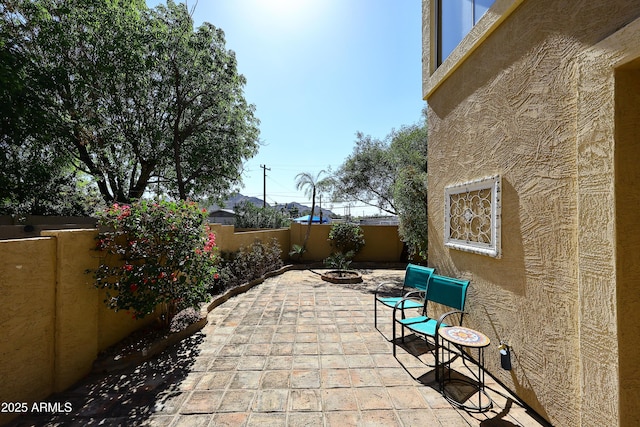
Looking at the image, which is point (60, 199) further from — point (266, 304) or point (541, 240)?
point (541, 240)

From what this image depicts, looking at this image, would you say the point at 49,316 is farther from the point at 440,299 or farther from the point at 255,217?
the point at 255,217

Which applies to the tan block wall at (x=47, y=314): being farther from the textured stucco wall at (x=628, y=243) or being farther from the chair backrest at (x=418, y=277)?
→ the textured stucco wall at (x=628, y=243)

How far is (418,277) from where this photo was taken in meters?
4.47

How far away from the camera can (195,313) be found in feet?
15.2

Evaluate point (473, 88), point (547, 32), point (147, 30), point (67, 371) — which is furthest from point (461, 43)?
point (147, 30)

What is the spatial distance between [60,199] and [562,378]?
14576 millimetres

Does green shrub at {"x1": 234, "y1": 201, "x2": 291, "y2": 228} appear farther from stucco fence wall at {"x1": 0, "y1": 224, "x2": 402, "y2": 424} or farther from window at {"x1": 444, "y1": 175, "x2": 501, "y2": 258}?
window at {"x1": 444, "y1": 175, "x2": 501, "y2": 258}

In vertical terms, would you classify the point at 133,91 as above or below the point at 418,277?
above

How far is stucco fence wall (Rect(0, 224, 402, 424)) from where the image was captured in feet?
7.90

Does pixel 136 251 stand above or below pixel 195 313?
above

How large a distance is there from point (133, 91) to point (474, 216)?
12.1 m

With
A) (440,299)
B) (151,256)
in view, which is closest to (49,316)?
(151,256)

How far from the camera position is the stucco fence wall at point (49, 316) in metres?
2.41

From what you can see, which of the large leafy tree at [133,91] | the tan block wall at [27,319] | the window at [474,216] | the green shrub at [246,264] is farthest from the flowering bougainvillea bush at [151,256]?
the large leafy tree at [133,91]
